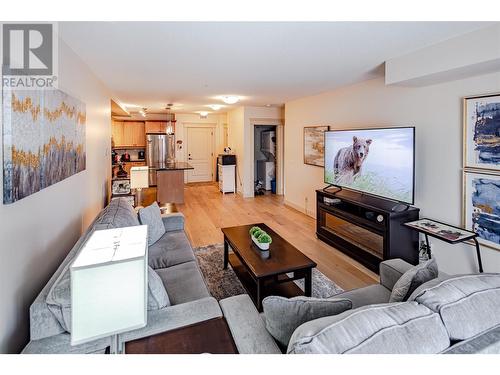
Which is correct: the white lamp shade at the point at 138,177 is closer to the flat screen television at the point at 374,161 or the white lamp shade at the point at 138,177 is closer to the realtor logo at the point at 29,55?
the realtor logo at the point at 29,55

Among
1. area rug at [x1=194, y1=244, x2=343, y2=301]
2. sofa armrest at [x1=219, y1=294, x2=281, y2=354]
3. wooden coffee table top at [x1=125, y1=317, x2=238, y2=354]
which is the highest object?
sofa armrest at [x1=219, y1=294, x2=281, y2=354]

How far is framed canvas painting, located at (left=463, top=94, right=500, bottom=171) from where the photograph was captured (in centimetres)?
243

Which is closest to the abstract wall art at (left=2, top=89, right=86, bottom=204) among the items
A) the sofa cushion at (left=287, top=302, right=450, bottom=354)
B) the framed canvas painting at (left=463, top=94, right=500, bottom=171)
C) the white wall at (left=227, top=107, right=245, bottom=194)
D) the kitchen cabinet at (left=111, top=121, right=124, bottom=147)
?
the sofa cushion at (left=287, top=302, right=450, bottom=354)

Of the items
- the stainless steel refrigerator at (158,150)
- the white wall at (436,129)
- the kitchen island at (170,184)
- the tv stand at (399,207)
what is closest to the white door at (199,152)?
the stainless steel refrigerator at (158,150)

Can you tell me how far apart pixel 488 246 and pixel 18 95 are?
375 cm

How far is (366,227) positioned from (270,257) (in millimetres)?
1436

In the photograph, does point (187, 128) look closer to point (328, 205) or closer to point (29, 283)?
point (328, 205)

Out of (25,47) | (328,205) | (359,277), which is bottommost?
(359,277)

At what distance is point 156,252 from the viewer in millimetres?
2775

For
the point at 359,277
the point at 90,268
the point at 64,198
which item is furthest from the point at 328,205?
the point at 90,268

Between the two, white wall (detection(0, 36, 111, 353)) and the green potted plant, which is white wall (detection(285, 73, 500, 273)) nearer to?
the green potted plant

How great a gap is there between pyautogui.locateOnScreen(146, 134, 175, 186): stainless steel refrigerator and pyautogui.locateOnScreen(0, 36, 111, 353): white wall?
5156mm

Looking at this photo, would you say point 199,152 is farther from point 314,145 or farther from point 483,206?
point 483,206

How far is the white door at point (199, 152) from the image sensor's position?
32.0 ft
